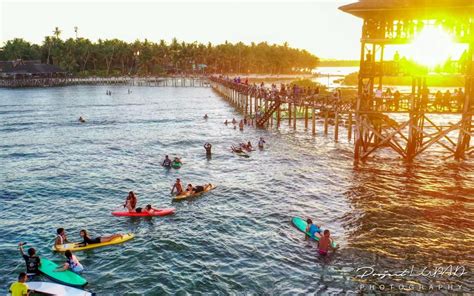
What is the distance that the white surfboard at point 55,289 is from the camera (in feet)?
51.6

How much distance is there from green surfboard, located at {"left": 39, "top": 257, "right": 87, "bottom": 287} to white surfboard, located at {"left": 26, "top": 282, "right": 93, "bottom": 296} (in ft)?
1.13

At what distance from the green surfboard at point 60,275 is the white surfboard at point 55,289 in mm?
346

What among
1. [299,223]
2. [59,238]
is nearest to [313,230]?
[299,223]

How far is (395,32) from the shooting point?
29.7 m

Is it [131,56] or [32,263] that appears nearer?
[32,263]

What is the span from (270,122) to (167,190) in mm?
31328

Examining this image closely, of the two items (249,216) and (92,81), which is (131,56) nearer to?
(92,81)

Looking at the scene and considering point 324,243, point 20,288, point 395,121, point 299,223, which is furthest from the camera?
point 395,121

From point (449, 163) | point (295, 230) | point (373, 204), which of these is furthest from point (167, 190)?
point (449, 163)

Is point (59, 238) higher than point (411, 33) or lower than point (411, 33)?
lower

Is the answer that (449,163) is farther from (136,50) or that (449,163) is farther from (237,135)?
(136,50)

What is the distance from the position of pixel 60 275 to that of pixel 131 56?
154 m

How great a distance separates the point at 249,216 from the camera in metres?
23.7

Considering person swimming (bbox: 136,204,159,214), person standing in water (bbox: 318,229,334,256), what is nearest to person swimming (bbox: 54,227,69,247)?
person swimming (bbox: 136,204,159,214)
